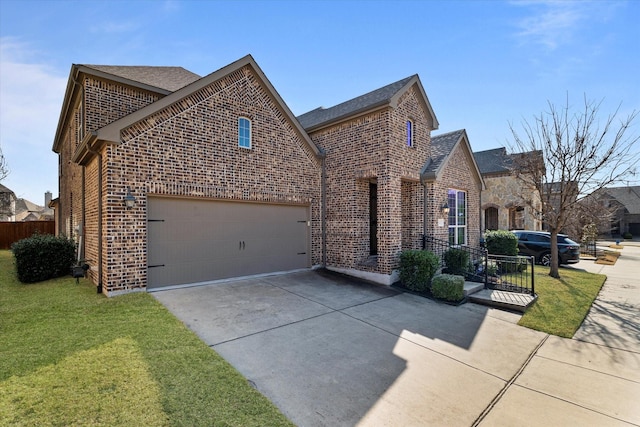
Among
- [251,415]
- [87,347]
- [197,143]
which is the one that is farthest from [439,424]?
[197,143]

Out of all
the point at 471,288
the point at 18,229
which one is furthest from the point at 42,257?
the point at 18,229

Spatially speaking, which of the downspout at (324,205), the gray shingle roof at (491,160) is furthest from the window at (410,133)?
the gray shingle roof at (491,160)

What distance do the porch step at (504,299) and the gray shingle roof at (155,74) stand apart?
11442 mm

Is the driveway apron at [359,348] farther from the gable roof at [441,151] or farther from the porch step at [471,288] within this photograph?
the gable roof at [441,151]

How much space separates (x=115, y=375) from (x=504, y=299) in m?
8.14

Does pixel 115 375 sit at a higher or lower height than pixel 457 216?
lower

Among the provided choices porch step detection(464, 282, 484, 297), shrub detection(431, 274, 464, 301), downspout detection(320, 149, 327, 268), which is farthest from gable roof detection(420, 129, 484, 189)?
shrub detection(431, 274, 464, 301)

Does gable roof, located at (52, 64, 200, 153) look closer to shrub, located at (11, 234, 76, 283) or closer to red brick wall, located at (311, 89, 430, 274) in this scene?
shrub, located at (11, 234, 76, 283)

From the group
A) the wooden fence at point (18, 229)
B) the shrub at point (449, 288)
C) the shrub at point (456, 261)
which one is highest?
the wooden fence at point (18, 229)

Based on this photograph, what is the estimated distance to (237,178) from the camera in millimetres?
8516

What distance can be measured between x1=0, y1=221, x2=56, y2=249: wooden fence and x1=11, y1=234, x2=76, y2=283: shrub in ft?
50.6

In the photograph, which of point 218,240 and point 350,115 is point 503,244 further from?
point 218,240

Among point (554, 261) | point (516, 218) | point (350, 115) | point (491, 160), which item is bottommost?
point (554, 261)

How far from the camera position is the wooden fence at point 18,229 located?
2012 centimetres
